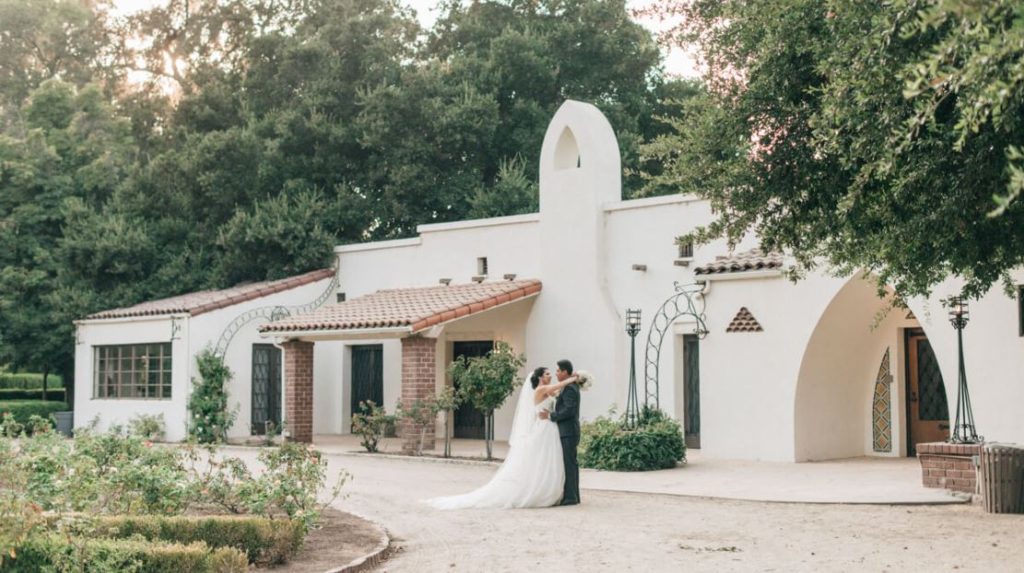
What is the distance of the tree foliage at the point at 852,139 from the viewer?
771 cm

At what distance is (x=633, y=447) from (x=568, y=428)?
404cm

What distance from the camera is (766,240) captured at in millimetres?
10766

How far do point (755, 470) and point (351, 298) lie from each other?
12.3 metres

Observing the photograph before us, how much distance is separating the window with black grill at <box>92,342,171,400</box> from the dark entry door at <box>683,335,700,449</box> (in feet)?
37.0

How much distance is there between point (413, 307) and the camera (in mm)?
22688

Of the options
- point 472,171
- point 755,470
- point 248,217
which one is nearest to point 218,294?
point 248,217

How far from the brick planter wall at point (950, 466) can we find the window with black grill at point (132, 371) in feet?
55.0

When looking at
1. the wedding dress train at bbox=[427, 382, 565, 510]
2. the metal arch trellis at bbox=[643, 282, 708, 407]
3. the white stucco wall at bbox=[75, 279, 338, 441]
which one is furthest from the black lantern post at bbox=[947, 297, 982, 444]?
the white stucco wall at bbox=[75, 279, 338, 441]

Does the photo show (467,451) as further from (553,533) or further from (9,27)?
(9,27)

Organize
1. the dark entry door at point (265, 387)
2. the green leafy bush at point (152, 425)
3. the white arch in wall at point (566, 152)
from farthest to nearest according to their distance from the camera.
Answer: the dark entry door at point (265, 387)
the green leafy bush at point (152, 425)
the white arch in wall at point (566, 152)

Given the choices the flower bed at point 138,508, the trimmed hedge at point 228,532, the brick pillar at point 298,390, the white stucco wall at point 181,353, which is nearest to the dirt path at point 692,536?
the trimmed hedge at point 228,532

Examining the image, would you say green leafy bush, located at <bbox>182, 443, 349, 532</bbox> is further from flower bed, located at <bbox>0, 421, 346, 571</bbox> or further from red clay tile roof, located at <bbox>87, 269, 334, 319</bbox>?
red clay tile roof, located at <bbox>87, 269, 334, 319</bbox>

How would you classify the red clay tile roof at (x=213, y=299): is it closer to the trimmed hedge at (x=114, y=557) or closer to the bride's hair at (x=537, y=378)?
the bride's hair at (x=537, y=378)

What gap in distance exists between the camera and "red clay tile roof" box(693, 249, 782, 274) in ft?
62.4
